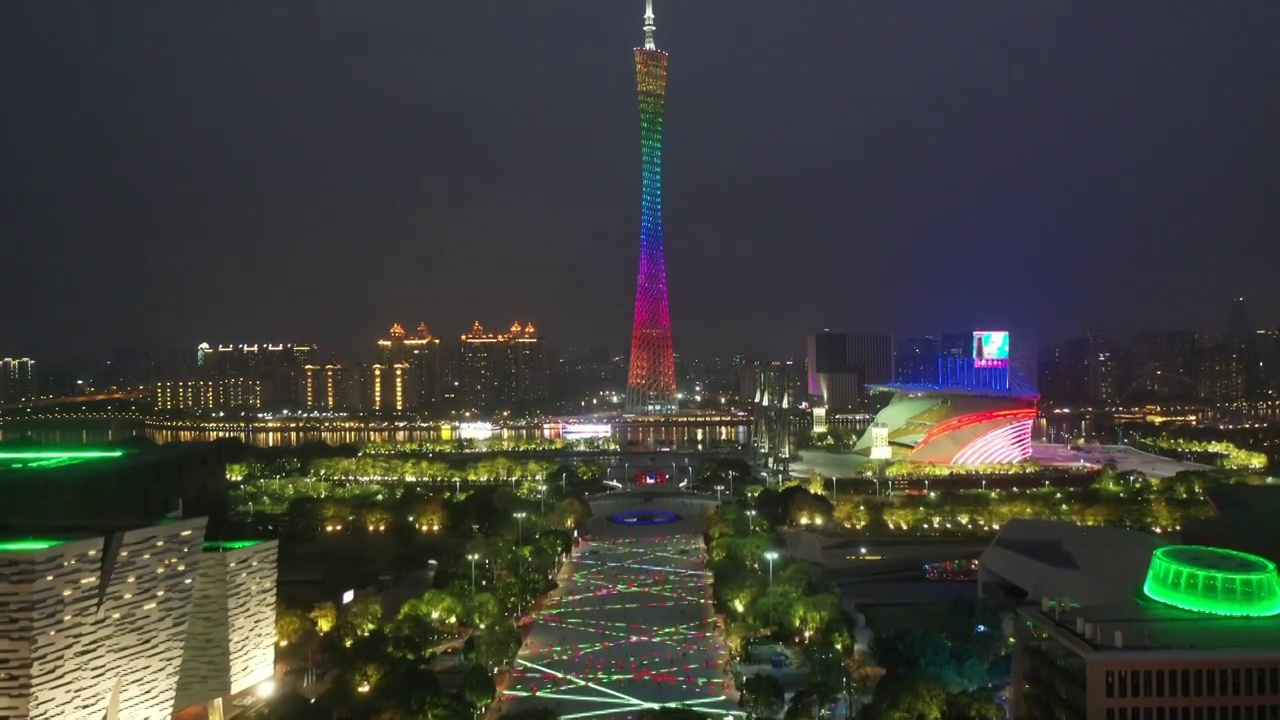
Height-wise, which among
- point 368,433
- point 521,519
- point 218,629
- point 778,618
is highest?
point 218,629

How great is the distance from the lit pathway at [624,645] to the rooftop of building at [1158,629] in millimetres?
2528

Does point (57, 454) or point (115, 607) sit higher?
point (57, 454)

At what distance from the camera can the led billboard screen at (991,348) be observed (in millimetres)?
22734

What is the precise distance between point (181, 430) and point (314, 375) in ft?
30.8

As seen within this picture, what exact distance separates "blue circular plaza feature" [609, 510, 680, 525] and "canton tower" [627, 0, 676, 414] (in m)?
8.34

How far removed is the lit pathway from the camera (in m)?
8.13

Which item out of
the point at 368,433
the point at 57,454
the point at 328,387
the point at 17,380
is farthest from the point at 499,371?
the point at 57,454

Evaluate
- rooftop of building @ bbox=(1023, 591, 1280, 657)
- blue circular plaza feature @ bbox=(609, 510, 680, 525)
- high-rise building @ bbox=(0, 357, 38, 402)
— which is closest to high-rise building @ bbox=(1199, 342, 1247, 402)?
blue circular plaza feature @ bbox=(609, 510, 680, 525)

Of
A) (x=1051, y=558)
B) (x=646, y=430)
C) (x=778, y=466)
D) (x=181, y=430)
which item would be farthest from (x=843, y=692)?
(x=181, y=430)

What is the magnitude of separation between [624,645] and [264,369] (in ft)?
119

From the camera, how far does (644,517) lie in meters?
16.6

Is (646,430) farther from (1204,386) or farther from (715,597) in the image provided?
(1204,386)

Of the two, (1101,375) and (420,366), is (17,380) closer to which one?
(420,366)

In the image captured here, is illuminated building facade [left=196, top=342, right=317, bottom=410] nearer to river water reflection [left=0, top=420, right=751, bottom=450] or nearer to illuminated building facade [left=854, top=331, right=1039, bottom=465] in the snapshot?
river water reflection [left=0, top=420, right=751, bottom=450]
